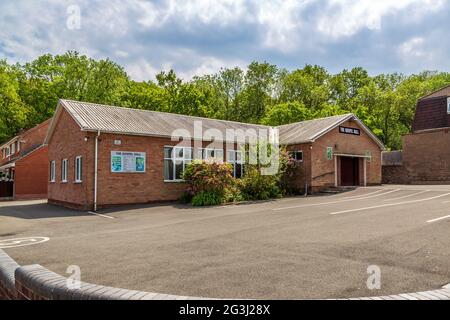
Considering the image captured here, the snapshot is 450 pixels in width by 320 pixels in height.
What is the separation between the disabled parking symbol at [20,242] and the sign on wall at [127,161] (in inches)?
344

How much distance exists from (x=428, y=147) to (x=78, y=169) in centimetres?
2876

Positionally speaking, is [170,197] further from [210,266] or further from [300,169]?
[210,266]

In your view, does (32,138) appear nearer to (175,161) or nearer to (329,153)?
(175,161)

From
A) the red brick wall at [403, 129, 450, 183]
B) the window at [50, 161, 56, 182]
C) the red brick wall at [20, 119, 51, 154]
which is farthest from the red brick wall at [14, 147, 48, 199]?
the red brick wall at [403, 129, 450, 183]

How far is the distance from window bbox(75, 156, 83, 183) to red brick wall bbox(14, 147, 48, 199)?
1513 centimetres

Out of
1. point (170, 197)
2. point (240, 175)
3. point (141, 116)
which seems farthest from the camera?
point (240, 175)

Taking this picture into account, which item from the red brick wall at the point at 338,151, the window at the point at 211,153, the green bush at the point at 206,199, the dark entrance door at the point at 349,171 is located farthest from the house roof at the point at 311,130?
the green bush at the point at 206,199

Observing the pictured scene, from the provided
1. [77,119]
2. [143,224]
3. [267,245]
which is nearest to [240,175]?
[77,119]

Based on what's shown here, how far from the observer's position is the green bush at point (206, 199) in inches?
729

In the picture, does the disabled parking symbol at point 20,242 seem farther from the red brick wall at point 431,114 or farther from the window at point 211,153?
the red brick wall at point 431,114

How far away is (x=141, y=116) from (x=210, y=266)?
17.8 m

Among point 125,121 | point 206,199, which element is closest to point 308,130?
point 206,199

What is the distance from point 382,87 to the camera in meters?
54.8

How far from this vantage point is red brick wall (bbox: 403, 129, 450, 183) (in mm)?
30844
